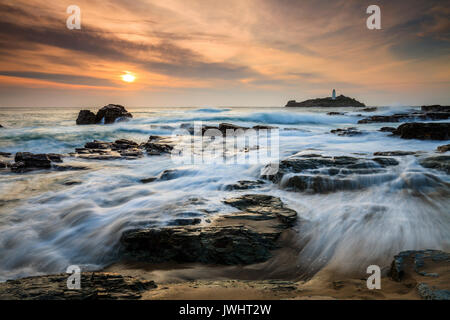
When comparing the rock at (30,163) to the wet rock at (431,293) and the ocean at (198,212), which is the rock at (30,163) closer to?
the ocean at (198,212)

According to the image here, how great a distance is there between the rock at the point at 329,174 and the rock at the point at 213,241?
1641mm

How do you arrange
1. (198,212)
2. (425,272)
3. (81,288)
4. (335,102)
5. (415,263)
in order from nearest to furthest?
(81,288)
(425,272)
(415,263)
(198,212)
(335,102)

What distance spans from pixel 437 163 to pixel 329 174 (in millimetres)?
2493

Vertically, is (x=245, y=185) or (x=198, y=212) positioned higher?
(x=245, y=185)

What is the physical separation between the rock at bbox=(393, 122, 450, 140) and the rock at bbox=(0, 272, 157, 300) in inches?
486

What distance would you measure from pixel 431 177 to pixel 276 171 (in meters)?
3.07

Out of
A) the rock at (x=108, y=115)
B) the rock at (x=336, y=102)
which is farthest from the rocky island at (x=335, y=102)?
the rock at (x=108, y=115)

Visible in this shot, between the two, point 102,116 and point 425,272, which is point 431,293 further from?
point 102,116

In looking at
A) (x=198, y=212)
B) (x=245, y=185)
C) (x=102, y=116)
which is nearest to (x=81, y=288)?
(x=198, y=212)

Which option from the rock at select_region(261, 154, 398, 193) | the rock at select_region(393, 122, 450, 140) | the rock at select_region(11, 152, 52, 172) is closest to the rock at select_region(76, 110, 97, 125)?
the rock at select_region(11, 152, 52, 172)

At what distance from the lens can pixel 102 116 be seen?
84.3 feet

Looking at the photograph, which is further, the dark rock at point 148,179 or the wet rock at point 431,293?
the dark rock at point 148,179

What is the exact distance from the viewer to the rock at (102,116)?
82.4 feet
